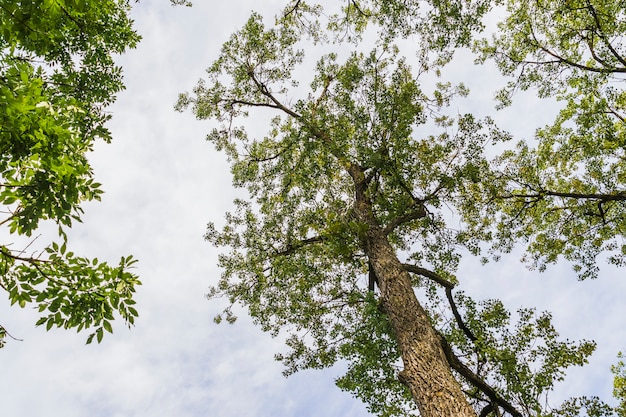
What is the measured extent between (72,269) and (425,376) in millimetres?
4916

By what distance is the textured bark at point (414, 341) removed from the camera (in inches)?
201

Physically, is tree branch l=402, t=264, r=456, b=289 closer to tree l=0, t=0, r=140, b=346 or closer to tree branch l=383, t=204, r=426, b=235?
tree branch l=383, t=204, r=426, b=235

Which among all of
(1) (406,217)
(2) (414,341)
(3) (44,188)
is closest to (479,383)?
(2) (414,341)

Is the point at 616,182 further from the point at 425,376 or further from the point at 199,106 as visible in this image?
the point at 199,106

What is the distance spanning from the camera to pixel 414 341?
20.3 ft

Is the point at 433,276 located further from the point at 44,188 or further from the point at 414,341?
the point at 44,188

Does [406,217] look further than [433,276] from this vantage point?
Yes

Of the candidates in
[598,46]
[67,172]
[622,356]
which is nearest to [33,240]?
[67,172]

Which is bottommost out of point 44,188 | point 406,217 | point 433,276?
point 44,188

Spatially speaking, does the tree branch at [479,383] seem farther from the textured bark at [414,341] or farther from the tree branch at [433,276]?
the tree branch at [433,276]

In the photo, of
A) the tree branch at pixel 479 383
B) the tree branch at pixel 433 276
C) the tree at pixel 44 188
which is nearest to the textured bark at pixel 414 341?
the tree branch at pixel 433 276

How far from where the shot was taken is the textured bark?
510cm

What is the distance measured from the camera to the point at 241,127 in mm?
14070

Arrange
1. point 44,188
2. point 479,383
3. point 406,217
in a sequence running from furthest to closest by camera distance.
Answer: point 406,217, point 479,383, point 44,188
